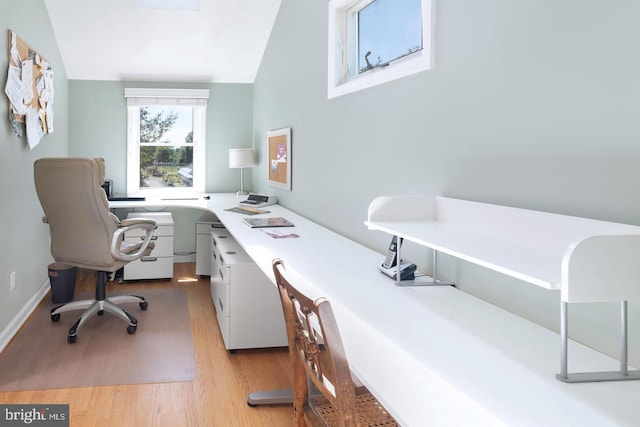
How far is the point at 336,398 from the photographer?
1.16 m

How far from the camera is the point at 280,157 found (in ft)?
14.4

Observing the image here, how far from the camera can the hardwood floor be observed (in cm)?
236

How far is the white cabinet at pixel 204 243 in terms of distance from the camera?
16.0 feet

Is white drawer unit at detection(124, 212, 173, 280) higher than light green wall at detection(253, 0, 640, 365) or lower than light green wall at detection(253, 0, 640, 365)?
lower

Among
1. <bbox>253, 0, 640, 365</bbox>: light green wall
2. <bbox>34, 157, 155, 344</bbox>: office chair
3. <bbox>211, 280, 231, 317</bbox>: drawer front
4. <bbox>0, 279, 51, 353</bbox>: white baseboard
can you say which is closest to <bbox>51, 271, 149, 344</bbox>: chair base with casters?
<bbox>34, 157, 155, 344</bbox>: office chair

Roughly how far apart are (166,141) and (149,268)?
155 cm

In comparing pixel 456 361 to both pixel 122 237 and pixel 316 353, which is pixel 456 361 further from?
pixel 122 237

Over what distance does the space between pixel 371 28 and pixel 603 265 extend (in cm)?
214

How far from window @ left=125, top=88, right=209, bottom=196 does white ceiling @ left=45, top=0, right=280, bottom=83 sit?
0.22 metres

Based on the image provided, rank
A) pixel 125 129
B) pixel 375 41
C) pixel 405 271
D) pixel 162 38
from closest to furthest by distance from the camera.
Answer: pixel 405 271, pixel 375 41, pixel 162 38, pixel 125 129

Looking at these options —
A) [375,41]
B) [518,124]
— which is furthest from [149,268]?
[518,124]

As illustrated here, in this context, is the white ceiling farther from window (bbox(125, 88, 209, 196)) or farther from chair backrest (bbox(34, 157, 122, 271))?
chair backrest (bbox(34, 157, 122, 271))

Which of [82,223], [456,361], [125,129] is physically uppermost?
[125,129]

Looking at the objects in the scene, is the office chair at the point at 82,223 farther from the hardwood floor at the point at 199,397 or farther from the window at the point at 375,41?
the window at the point at 375,41
